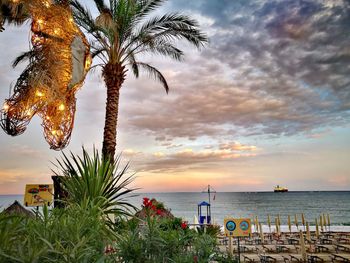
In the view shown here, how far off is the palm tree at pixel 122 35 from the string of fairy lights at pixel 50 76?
12.0ft

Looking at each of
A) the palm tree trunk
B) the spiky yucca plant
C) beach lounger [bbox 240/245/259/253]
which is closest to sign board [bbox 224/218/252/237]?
the palm tree trunk

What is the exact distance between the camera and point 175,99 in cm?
2208

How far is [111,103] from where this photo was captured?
10.1 m

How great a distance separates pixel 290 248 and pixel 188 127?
13000mm

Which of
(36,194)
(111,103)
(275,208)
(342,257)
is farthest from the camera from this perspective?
(275,208)

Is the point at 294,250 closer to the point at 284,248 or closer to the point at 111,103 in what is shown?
the point at 284,248

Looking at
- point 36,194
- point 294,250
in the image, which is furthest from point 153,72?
point 294,250

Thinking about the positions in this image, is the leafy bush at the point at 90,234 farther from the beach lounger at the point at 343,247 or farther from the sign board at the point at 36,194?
the beach lounger at the point at 343,247

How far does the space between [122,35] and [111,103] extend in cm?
248

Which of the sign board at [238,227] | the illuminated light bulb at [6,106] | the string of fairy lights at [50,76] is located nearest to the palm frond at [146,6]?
the string of fairy lights at [50,76]

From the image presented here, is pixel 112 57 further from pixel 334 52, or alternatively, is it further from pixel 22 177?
pixel 22 177

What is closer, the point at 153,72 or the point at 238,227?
the point at 238,227

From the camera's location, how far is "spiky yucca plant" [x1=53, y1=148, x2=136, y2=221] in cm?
445

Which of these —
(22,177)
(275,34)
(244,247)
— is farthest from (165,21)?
(22,177)
